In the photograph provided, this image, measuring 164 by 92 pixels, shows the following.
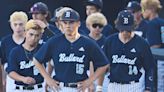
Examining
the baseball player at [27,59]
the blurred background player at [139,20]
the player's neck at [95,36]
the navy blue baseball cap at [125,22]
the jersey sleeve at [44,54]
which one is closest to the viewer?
the jersey sleeve at [44,54]

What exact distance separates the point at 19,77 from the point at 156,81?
5.51 feet

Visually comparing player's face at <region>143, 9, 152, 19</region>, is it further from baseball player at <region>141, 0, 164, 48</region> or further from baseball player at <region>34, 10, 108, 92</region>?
baseball player at <region>34, 10, 108, 92</region>

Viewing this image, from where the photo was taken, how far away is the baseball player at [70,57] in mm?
5892

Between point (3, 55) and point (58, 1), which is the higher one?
point (58, 1)

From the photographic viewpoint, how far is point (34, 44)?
647 centimetres

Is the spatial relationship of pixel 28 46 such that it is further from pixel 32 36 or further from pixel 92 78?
pixel 92 78

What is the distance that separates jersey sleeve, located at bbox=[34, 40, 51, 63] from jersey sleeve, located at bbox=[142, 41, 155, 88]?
1.09 m

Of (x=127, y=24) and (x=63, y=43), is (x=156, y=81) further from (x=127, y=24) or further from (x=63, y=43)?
(x=63, y=43)

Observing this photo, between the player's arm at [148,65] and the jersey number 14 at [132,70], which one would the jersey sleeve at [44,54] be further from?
the player's arm at [148,65]

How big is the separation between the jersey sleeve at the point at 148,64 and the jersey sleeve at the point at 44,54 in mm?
1089

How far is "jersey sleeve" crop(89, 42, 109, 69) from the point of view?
5.96 meters

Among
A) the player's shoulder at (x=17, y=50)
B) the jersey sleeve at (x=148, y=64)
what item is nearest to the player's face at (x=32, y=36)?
the player's shoulder at (x=17, y=50)

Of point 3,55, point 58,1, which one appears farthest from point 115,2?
point 3,55

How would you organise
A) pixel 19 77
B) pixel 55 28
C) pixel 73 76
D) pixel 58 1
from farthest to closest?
pixel 58 1 < pixel 55 28 < pixel 19 77 < pixel 73 76
